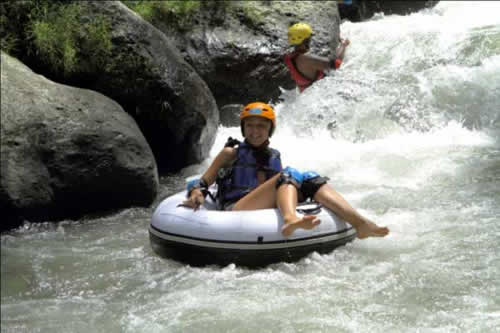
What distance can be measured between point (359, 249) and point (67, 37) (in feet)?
13.2

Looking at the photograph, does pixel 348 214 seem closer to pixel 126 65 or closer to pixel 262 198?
pixel 262 198

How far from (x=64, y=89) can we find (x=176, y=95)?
1.45 m

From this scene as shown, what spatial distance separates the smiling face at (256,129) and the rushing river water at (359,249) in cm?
99

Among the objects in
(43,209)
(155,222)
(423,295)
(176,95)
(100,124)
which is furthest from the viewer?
(176,95)

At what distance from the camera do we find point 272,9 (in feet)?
33.5

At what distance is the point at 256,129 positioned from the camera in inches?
175

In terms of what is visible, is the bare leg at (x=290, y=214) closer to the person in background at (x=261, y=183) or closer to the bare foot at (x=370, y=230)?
the person in background at (x=261, y=183)

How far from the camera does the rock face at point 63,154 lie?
4.89m

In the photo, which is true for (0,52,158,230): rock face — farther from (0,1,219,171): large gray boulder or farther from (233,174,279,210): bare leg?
(233,174,279,210): bare leg

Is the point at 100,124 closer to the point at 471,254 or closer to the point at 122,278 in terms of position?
the point at 122,278

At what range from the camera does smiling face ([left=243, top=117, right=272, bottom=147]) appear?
445 centimetres

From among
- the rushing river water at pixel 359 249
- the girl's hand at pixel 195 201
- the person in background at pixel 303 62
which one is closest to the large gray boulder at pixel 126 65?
the rushing river water at pixel 359 249

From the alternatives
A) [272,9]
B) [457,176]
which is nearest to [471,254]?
[457,176]

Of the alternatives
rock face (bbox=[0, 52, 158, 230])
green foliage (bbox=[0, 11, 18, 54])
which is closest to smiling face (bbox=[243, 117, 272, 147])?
rock face (bbox=[0, 52, 158, 230])
